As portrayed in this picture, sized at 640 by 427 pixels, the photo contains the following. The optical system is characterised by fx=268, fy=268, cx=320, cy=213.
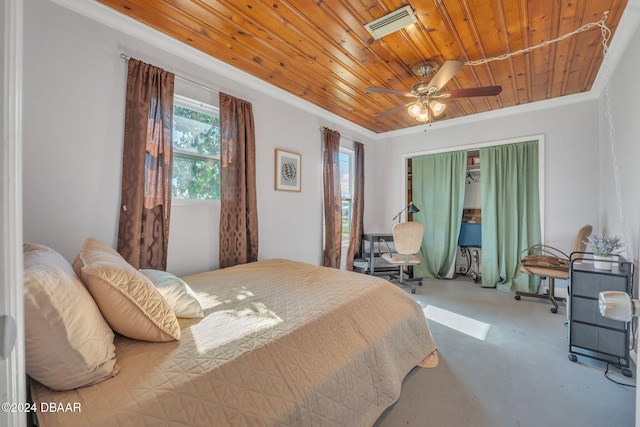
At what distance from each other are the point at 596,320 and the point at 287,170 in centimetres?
305

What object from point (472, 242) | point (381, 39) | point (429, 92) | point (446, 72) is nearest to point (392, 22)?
point (381, 39)

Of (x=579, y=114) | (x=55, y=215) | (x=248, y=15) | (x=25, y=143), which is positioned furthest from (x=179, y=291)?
(x=579, y=114)

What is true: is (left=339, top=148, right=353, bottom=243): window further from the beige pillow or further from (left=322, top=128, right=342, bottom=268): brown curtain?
the beige pillow

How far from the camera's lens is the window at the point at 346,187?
4.32m

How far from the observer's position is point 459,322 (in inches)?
107

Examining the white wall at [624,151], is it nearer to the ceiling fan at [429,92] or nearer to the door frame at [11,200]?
the ceiling fan at [429,92]

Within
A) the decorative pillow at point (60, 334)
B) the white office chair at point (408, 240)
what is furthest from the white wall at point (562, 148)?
the decorative pillow at point (60, 334)

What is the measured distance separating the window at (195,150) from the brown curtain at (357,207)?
230cm

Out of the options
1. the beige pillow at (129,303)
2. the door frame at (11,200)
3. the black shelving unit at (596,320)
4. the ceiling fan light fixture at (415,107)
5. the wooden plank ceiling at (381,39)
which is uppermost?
the wooden plank ceiling at (381,39)

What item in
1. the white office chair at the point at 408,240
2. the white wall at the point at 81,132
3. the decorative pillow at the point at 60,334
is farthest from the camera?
the white office chair at the point at 408,240

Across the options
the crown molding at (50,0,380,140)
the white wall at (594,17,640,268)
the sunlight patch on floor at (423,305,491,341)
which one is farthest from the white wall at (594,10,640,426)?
the crown molding at (50,0,380,140)

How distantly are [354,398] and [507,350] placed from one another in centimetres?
167

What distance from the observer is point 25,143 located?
1.61m

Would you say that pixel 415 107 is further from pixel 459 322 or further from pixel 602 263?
pixel 459 322
